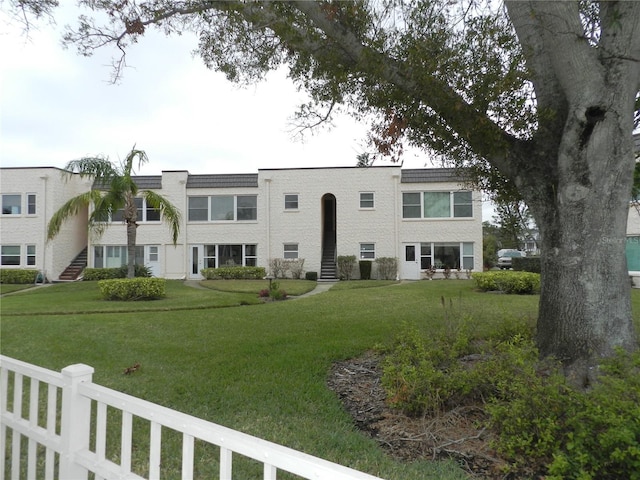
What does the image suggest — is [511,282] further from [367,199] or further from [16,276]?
[16,276]

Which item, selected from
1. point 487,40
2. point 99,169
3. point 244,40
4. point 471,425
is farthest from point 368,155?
point 99,169

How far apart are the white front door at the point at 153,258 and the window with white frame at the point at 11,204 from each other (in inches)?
308

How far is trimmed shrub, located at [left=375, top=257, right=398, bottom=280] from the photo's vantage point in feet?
75.7

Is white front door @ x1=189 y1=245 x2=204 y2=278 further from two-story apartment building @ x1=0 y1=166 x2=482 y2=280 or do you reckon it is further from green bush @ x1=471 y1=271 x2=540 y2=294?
green bush @ x1=471 y1=271 x2=540 y2=294

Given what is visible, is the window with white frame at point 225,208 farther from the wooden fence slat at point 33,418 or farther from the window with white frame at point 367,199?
the wooden fence slat at point 33,418

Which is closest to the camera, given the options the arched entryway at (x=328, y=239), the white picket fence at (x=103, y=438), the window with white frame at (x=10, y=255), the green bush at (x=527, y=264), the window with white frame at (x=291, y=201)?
the white picket fence at (x=103, y=438)

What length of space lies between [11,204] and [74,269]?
5.45 meters

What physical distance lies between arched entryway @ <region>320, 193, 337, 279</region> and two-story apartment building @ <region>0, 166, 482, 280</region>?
0.27m

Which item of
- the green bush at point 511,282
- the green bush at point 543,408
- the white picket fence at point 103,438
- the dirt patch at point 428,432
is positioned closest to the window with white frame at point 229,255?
the green bush at point 511,282

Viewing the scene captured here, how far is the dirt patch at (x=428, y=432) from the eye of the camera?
3.37 meters

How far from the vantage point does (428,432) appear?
147 inches

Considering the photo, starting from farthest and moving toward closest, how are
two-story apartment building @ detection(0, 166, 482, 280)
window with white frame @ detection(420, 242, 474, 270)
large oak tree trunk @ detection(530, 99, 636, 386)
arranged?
two-story apartment building @ detection(0, 166, 482, 280) < window with white frame @ detection(420, 242, 474, 270) < large oak tree trunk @ detection(530, 99, 636, 386)

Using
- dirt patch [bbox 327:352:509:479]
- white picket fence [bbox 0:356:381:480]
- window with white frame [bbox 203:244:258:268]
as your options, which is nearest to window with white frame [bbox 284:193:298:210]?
window with white frame [bbox 203:244:258:268]

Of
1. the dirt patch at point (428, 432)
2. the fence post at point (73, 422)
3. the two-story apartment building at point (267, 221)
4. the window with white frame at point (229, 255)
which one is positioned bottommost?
the dirt patch at point (428, 432)
